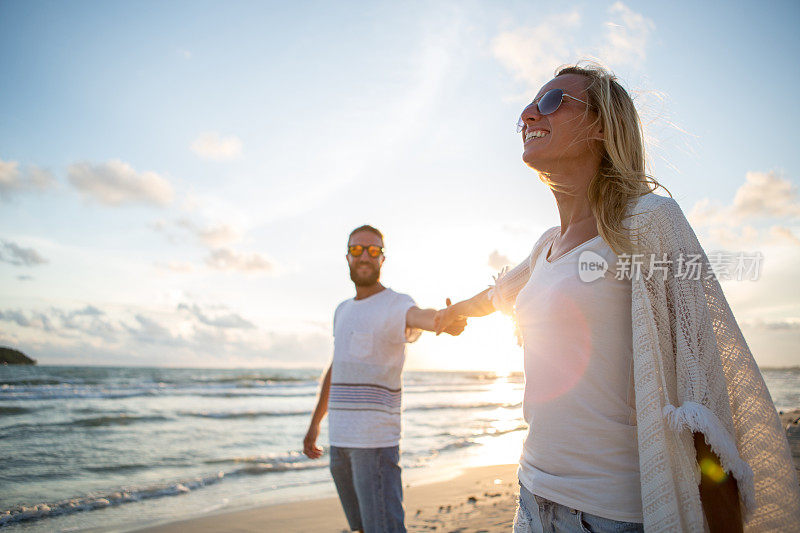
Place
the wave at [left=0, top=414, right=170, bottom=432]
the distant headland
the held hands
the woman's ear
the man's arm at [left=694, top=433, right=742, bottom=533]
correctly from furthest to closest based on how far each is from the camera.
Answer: the distant headland
the wave at [left=0, top=414, right=170, bottom=432]
the held hands
the woman's ear
the man's arm at [left=694, top=433, right=742, bottom=533]

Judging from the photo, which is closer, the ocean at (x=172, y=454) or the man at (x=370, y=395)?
the man at (x=370, y=395)

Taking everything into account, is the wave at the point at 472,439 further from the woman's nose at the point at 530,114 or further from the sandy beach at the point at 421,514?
the woman's nose at the point at 530,114

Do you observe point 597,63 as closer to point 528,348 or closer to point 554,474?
point 528,348

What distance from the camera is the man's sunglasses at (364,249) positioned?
4.12 m

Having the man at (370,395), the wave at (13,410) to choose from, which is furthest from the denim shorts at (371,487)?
the wave at (13,410)

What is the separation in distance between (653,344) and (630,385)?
178mm

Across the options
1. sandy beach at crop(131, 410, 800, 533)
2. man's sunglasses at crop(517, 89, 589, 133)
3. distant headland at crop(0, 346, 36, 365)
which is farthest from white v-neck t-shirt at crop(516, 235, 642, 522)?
distant headland at crop(0, 346, 36, 365)

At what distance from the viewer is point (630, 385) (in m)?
1.46

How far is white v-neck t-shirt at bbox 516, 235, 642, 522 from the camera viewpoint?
139 centimetres

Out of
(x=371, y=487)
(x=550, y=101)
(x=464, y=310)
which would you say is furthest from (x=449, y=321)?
(x=550, y=101)

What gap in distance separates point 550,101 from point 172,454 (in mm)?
10516

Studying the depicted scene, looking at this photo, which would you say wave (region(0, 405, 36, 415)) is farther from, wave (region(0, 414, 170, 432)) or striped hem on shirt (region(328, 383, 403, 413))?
striped hem on shirt (region(328, 383, 403, 413))

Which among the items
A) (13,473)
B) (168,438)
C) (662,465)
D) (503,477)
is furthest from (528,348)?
(168,438)

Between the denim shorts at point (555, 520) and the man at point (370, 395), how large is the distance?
1644 millimetres
